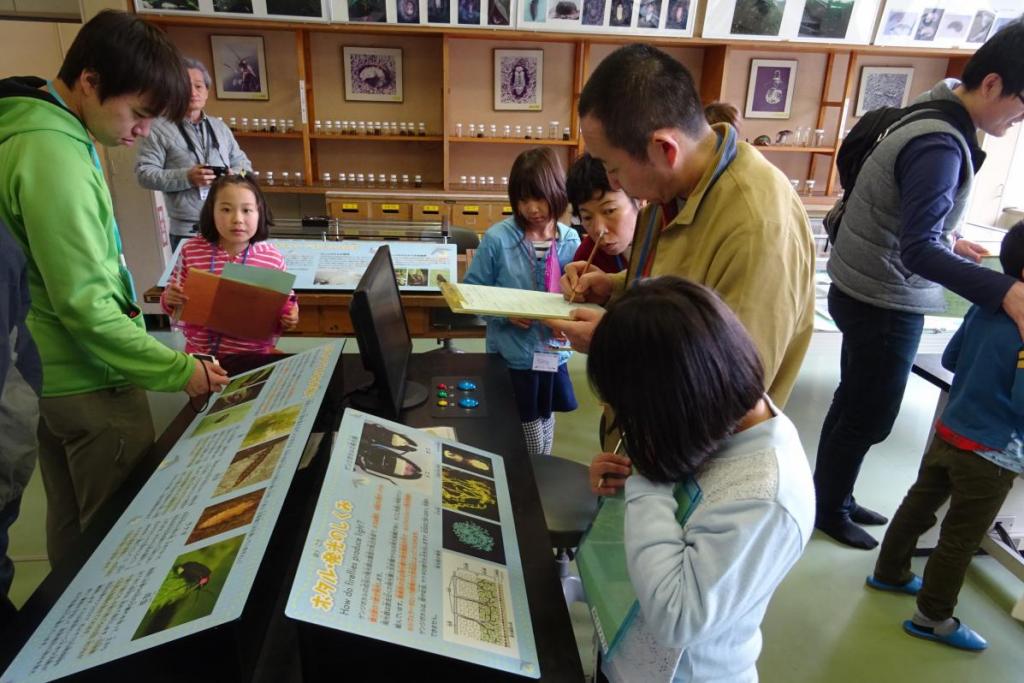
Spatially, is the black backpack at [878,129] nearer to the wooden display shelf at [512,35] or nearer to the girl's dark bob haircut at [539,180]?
the girl's dark bob haircut at [539,180]

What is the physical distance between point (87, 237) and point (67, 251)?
0.04m

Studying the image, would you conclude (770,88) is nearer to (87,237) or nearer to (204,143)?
(204,143)

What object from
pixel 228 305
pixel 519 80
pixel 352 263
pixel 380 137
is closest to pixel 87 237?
pixel 228 305

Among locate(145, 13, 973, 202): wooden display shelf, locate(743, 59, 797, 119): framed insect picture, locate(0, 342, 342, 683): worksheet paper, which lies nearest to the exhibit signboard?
locate(0, 342, 342, 683): worksheet paper

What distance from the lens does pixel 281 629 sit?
81 centimetres

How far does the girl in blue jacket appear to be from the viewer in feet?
6.23

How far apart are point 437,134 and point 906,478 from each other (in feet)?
13.3

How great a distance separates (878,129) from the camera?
6.25 feet

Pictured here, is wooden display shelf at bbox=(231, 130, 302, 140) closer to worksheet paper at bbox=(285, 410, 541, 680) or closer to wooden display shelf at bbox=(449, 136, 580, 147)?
wooden display shelf at bbox=(449, 136, 580, 147)

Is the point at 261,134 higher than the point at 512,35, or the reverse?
the point at 512,35

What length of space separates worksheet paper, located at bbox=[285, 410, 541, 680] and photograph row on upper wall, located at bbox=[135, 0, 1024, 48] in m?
4.18

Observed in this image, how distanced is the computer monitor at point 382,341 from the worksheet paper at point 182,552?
6.3 inches

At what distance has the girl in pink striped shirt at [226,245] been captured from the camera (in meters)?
1.89

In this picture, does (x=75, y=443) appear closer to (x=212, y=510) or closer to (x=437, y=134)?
(x=212, y=510)
